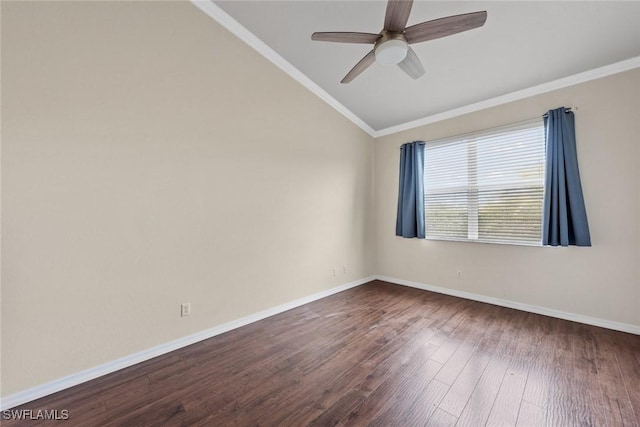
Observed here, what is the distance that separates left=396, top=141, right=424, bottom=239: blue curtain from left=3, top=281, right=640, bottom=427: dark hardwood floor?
1.55m

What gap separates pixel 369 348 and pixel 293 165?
7.45 feet

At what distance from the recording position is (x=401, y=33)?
183 cm

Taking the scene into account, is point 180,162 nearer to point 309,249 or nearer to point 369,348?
point 309,249

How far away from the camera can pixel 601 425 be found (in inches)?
56.9

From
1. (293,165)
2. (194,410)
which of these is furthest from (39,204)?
(293,165)

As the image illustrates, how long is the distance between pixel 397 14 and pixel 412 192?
2733 millimetres

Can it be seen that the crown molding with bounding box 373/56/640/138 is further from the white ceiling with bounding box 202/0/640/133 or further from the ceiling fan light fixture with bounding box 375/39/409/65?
the ceiling fan light fixture with bounding box 375/39/409/65

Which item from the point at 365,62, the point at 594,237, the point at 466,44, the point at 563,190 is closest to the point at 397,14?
the point at 365,62

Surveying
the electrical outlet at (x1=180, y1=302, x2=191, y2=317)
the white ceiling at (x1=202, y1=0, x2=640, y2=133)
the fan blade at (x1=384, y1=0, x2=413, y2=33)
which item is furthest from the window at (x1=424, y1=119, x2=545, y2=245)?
the electrical outlet at (x1=180, y1=302, x2=191, y2=317)

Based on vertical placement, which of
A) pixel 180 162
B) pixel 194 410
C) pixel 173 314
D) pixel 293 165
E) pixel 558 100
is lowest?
pixel 194 410

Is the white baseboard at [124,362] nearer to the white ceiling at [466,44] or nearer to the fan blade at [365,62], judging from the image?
the fan blade at [365,62]

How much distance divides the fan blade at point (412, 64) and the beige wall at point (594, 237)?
6.17 ft

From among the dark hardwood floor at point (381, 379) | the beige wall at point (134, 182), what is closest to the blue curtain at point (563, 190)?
the dark hardwood floor at point (381, 379)

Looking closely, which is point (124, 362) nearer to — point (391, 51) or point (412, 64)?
point (391, 51)
